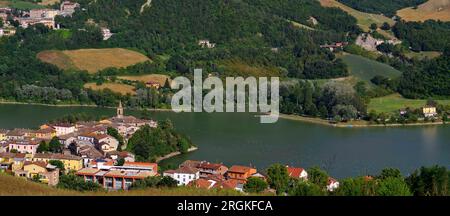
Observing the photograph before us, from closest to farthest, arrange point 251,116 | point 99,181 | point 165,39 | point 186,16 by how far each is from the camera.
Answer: point 99,181 → point 251,116 → point 165,39 → point 186,16

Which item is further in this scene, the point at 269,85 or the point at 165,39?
the point at 165,39

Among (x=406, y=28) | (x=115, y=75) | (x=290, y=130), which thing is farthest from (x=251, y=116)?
(x=406, y=28)

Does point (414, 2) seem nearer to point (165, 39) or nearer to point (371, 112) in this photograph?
point (165, 39)

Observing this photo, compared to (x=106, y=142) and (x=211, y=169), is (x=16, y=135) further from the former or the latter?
(x=211, y=169)

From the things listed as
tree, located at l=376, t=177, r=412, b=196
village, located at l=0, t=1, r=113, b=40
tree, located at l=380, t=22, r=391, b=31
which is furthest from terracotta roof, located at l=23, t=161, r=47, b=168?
tree, located at l=380, t=22, r=391, b=31

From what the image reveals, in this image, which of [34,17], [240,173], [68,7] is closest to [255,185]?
[240,173]

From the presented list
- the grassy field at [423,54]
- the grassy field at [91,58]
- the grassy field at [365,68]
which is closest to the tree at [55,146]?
the grassy field at [91,58]
